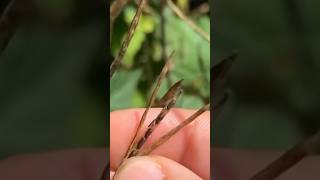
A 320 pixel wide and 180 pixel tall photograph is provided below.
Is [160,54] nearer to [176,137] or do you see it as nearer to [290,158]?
[176,137]

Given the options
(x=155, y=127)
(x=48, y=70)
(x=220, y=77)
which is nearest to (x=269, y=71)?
(x=220, y=77)

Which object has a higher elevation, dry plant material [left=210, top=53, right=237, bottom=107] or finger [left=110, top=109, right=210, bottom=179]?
dry plant material [left=210, top=53, right=237, bottom=107]

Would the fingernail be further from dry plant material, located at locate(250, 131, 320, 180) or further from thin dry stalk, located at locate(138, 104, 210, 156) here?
dry plant material, located at locate(250, 131, 320, 180)

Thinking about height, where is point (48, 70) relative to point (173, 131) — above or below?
above

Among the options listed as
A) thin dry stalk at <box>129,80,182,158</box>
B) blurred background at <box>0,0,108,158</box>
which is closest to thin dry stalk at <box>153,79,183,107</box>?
thin dry stalk at <box>129,80,182,158</box>

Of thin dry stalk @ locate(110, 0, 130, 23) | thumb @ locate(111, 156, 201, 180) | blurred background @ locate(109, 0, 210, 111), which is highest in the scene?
thin dry stalk @ locate(110, 0, 130, 23)

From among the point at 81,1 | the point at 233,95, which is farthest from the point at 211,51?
the point at 81,1
